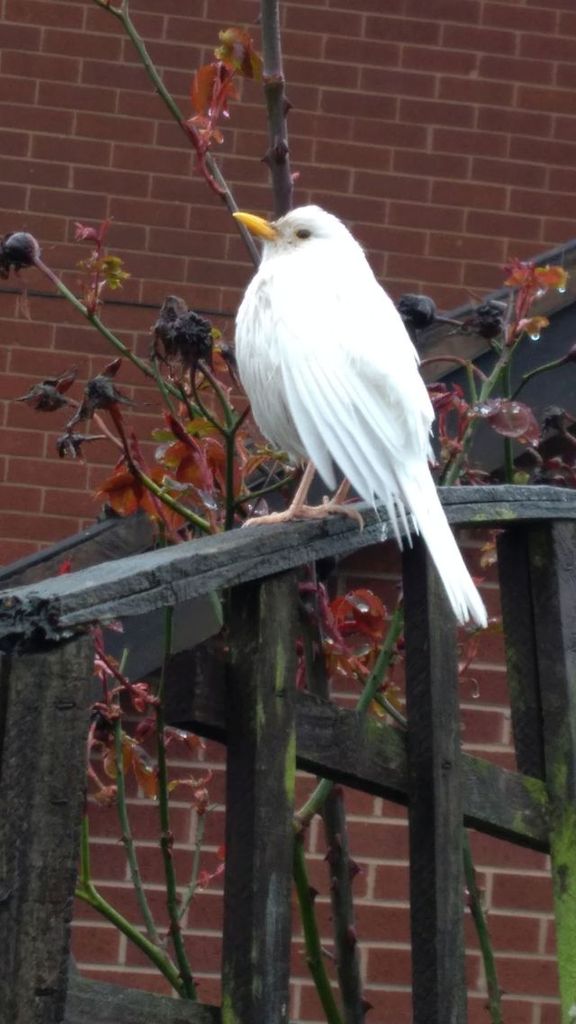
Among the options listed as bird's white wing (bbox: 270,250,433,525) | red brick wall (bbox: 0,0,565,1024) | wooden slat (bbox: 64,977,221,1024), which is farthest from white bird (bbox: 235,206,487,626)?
red brick wall (bbox: 0,0,565,1024)

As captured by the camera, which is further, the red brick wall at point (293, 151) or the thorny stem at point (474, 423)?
the red brick wall at point (293, 151)

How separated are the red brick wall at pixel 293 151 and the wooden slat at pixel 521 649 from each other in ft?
10.9

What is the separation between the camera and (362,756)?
2.31 metres

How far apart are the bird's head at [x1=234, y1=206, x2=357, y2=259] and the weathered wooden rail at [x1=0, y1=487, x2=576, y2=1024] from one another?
2.84 ft

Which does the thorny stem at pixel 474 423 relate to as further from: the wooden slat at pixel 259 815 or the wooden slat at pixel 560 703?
the wooden slat at pixel 259 815

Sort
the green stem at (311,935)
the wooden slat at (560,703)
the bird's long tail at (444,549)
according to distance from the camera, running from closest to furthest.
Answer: the bird's long tail at (444,549) → the wooden slat at (560,703) → the green stem at (311,935)

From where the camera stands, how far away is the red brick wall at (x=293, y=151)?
20.2ft

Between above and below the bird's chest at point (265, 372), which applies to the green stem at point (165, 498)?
below

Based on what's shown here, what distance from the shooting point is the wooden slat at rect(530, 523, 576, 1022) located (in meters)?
2.54

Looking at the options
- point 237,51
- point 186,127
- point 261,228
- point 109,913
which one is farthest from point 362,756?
point 261,228

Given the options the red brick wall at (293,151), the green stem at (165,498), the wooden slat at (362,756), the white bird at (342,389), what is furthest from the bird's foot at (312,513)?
the red brick wall at (293,151)

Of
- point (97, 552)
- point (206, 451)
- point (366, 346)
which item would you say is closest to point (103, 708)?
point (206, 451)

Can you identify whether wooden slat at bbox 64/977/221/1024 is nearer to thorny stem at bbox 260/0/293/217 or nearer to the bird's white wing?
the bird's white wing

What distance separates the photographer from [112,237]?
6.23m
